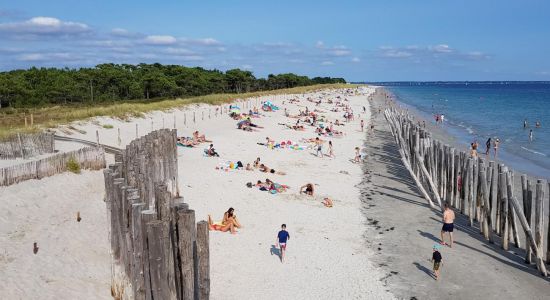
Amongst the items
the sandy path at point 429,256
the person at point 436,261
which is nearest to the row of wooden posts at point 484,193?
the sandy path at point 429,256

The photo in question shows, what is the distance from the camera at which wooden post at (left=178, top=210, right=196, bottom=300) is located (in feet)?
18.6

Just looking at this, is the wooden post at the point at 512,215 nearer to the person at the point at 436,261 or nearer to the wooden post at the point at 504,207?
the wooden post at the point at 504,207

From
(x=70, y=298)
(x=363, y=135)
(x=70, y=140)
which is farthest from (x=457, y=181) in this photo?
(x=363, y=135)

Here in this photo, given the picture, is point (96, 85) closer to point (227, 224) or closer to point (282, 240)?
point (227, 224)

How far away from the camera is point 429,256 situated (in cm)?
1134

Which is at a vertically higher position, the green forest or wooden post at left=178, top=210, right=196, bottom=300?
the green forest

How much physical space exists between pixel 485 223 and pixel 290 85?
101m

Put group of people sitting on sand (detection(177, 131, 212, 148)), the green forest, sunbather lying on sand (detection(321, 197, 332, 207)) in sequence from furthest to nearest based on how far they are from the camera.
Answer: the green forest < group of people sitting on sand (detection(177, 131, 212, 148)) < sunbather lying on sand (detection(321, 197, 332, 207))

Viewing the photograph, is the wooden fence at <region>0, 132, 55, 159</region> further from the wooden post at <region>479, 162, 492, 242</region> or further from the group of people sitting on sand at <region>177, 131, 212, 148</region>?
the wooden post at <region>479, 162, 492, 242</region>

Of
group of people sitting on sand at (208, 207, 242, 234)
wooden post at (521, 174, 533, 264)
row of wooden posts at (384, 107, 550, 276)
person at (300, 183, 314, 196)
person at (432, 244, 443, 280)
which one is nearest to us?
person at (432, 244, 443, 280)

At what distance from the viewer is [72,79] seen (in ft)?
165

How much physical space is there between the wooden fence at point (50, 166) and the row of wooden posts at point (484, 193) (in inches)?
457

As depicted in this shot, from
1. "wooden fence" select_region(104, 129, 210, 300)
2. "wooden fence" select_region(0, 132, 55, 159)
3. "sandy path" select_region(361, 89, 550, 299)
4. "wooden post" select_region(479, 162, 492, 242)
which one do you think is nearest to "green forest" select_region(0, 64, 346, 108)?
"wooden fence" select_region(0, 132, 55, 159)

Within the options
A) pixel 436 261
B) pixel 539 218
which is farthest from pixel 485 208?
pixel 436 261
